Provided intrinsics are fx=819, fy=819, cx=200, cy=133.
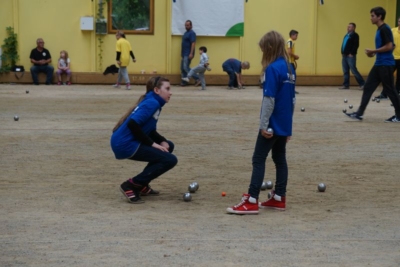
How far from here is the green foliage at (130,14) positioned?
2761 cm

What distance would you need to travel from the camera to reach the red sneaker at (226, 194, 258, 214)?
7867 millimetres

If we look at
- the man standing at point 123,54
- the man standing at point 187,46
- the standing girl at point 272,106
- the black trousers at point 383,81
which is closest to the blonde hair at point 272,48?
the standing girl at point 272,106

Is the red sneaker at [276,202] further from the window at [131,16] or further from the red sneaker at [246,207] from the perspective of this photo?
the window at [131,16]

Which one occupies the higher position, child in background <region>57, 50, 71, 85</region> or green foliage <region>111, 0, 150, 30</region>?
green foliage <region>111, 0, 150, 30</region>

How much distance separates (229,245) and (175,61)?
71.4ft

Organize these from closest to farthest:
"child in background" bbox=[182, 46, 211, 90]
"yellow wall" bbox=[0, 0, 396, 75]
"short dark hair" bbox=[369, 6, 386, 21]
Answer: "short dark hair" bbox=[369, 6, 386, 21]
"child in background" bbox=[182, 46, 211, 90]
"yellow wall" bbox=[0, 0, 396, 75]

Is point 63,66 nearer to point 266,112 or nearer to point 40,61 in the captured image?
point 40,61

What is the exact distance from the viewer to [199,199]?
8641 mm

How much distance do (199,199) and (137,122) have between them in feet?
3.50

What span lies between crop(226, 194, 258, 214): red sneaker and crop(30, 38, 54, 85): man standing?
65.4ft

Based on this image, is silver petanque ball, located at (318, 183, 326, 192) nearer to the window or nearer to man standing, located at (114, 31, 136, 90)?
man standing, located at (114, 31, 136, 90)

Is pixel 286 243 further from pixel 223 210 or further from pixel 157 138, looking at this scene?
pixel 157 138

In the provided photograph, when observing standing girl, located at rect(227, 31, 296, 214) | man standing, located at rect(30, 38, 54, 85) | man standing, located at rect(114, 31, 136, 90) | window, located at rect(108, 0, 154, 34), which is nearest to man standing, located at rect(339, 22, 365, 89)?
window, located at rect(108, 0, 154, 34)

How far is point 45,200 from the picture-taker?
8.44 meters
